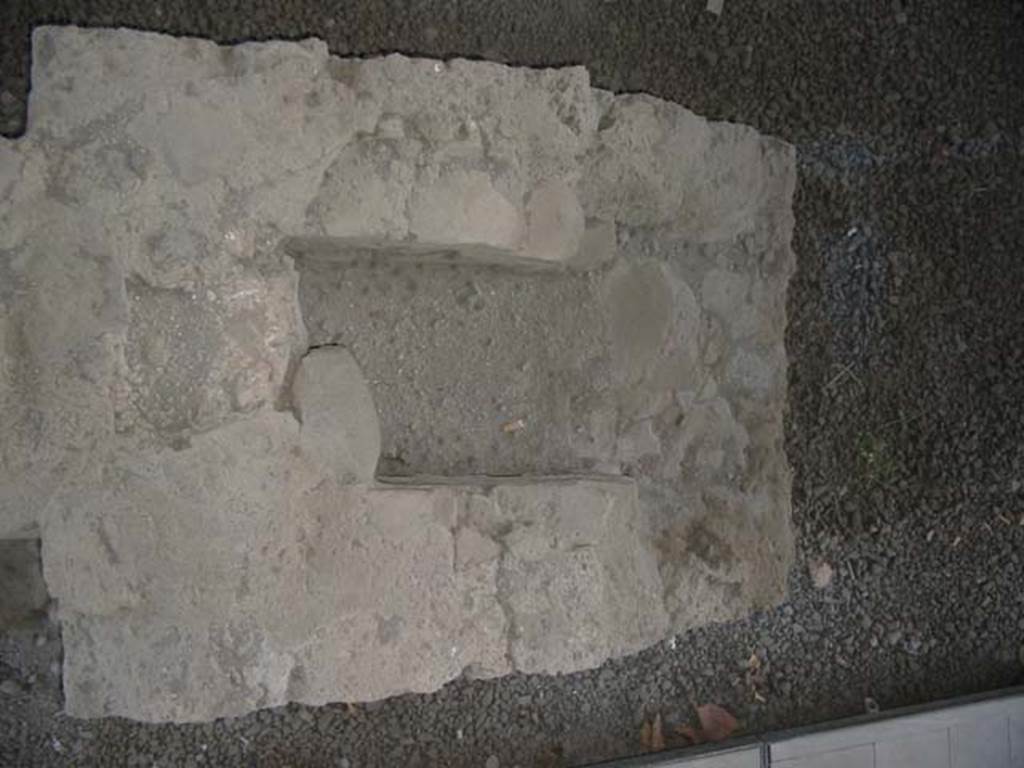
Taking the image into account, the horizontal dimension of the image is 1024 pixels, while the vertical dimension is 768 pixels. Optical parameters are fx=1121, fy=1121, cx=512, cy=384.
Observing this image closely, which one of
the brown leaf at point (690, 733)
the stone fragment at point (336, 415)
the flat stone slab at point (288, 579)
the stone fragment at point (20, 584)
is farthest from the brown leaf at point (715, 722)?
the stone fragment at point (20, 584)

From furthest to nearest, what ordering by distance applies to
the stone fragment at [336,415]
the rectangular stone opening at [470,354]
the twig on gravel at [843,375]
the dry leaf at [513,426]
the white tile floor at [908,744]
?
the twig on gravel at [843,375] < the white tile floor at [908,744] < the dry leaf at [513,426] < the rectangular stone opening at [470,354] < the stone fragment at [336,415]

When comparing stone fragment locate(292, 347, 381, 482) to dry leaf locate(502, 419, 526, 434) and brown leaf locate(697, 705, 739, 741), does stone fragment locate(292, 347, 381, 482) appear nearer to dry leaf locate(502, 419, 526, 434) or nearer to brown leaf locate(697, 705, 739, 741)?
dry leaf locate(502, 419, 526, 434)

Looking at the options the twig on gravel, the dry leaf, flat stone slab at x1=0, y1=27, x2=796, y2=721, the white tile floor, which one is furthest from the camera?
the twig on gravel

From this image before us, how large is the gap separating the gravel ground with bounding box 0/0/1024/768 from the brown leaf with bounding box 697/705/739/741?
0.04m

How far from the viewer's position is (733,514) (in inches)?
112

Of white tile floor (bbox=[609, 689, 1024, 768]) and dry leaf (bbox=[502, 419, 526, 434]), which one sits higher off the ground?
dry leaf (bbox=[502, 419, 526, 434])

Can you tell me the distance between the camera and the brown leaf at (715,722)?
3.02 meters

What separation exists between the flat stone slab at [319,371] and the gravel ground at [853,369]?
0.37m

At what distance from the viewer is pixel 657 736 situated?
2965 millimetres

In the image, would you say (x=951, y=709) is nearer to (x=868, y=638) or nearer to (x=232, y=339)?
(x=868, y=638)

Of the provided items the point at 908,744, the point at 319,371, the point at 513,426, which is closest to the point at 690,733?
the point at 908,744

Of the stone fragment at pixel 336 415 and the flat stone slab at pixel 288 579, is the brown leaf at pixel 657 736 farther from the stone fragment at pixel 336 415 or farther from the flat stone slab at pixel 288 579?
the stone fragment at pixel 336 415

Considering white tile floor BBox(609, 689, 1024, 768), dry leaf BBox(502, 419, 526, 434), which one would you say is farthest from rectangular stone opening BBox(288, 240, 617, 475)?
white tile floor BBox(609, 689, 1024, 768)

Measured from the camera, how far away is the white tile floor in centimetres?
292
